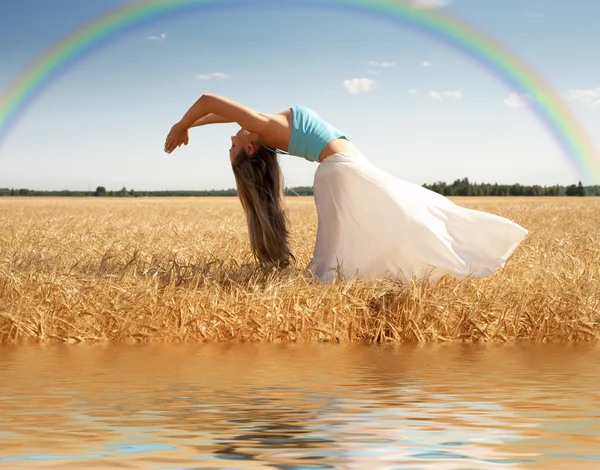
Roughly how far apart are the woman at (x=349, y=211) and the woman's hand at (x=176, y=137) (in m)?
0.01

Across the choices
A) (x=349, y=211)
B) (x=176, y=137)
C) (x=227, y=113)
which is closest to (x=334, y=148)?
(x=349, y=211)

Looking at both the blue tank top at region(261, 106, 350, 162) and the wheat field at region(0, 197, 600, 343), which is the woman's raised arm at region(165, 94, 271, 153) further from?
the wheat field at region(0, 197, 600, 343)

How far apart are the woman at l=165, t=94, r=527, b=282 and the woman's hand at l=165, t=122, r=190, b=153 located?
0.01m

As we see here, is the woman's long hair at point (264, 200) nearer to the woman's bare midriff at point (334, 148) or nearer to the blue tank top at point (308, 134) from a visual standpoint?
the blue tank top at point (308, 134)

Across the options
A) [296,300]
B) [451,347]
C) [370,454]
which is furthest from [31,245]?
[370,454]

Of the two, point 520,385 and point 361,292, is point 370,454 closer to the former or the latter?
point 520,385

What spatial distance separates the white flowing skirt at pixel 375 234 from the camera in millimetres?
7289

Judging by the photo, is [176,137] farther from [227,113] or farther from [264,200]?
[264,200]

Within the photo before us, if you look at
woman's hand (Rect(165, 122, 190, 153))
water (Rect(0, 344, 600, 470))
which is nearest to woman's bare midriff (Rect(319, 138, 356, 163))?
woman's hand (Rect(165, 122, 190, 153))

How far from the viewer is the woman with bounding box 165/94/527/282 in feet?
24.0

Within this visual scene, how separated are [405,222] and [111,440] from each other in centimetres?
481

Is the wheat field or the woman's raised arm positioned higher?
the woman's raised arm

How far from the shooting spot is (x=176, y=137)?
7680 millimetres

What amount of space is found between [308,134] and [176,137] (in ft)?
4.49
